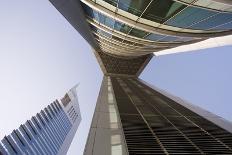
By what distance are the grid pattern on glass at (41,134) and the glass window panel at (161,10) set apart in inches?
2886

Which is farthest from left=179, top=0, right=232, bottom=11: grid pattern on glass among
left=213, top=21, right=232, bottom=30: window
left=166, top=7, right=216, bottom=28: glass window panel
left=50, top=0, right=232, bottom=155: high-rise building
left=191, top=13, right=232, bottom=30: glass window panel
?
left=213, top=21, right=232, bottom=30: window

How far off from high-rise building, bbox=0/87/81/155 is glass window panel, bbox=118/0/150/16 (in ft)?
231

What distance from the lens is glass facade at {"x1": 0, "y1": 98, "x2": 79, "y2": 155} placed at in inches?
3546

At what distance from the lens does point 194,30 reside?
1645 cm

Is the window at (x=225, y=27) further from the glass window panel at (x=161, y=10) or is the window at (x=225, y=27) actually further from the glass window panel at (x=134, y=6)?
the glass window panel at (x=134, y=6)

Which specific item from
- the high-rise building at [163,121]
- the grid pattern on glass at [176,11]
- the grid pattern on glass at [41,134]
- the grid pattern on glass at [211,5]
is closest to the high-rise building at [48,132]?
the grid pattern on glass at [41,134]

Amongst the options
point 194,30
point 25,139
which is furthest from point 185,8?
point 25,139

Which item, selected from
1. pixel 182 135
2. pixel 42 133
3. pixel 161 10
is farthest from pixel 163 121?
pixel 42 133

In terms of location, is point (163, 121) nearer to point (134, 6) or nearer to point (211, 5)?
point (134, 6)

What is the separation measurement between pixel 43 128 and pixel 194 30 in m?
109

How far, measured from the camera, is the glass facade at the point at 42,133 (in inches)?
3546

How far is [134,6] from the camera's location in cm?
1326

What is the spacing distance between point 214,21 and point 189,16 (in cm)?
139

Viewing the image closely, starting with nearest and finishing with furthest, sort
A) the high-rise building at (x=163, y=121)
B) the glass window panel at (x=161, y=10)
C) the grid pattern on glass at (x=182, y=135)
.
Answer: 1. the grid pattern on glass at (x=182, y=135)
2. the high-rise building at (x=163, y=121)
3. the glass window panel at (x=161, y=10)
